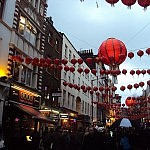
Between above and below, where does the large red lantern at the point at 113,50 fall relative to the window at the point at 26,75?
below

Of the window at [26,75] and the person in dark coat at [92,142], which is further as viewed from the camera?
the window at [26,75]

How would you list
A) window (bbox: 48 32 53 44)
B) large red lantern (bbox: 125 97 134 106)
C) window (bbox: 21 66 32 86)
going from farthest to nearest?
large red lantern (bbox: 125 97 134 106) < window (bbox: 48 32 53 44) < window (bbox: 21 66 32 86)

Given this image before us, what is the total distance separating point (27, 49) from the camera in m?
23.6

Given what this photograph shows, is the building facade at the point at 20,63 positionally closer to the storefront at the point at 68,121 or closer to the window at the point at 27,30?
the window at the point at 27,30

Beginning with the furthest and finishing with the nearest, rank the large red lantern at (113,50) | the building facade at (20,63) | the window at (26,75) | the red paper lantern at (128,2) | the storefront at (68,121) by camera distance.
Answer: the storefront at (68,121) < the window at (26,75) < the building facade at (20,63) < the large red lantern at (113,50) < the red paper lantern at (128,2)

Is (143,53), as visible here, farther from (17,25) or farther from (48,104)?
(48,104)

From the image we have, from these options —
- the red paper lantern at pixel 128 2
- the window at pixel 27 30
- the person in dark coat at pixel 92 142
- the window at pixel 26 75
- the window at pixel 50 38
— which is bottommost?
the person in dark coat at pixel 92 142

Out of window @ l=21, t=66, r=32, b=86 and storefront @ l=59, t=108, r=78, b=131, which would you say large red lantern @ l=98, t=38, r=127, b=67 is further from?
storefront @ l=59, t=108, r=78, b=131

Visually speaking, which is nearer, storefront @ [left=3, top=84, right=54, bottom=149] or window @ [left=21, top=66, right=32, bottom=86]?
storefront @ [left=3, top=84, right=54, bottom=149]

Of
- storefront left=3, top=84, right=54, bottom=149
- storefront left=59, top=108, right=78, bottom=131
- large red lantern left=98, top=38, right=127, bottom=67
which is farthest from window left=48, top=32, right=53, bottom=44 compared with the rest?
large red lantern left=98, top=38, right=127, bottom=67

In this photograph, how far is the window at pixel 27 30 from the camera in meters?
22.9

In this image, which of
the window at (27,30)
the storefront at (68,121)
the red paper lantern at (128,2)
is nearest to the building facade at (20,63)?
the window at (27,30)

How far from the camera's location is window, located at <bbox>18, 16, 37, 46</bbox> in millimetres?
22891

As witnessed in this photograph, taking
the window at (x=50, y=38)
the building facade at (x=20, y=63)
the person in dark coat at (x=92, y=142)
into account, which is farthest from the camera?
the window at (x=50, y=38)
